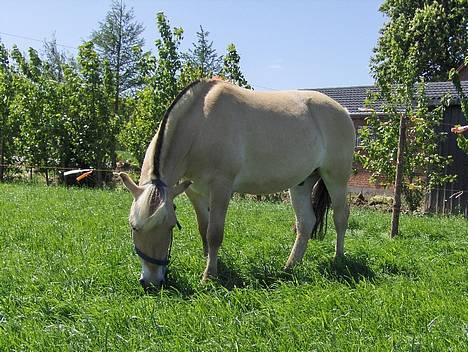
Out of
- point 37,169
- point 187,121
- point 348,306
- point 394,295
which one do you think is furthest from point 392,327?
point 37,169

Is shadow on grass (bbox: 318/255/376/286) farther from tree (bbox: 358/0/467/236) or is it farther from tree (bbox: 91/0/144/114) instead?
tree (bbox: 91/0/144/114)

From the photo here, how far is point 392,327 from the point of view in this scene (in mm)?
2979

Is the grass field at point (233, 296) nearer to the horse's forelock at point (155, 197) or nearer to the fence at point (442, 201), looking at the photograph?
the horse's forelock at point (155, 197)

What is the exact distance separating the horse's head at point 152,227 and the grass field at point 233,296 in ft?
0.53

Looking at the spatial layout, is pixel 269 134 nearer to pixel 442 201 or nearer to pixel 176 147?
pixel 176 147

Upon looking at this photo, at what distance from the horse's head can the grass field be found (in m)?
0.16

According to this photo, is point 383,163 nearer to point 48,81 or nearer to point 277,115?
point 277,115

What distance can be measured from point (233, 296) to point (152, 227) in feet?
2.68

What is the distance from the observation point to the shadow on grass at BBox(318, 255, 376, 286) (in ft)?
14.2

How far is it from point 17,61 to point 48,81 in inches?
90.5

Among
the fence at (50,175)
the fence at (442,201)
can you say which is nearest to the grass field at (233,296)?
the fence at (442,201)

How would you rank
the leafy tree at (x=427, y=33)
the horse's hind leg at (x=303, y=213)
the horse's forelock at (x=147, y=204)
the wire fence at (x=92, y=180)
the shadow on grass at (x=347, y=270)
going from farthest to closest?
1. the leafy tree at (x=427, y=33)
2. the wire fence at (x=92, y=180)
3. the horse's hind leg at (x=303, y=213)
4. the shadow on grass at (x=347, y=270)
5. the horse's forelock at (x=147, y=204)

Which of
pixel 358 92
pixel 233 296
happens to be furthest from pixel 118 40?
pixel 233 296

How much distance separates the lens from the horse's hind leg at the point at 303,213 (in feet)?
16.8
